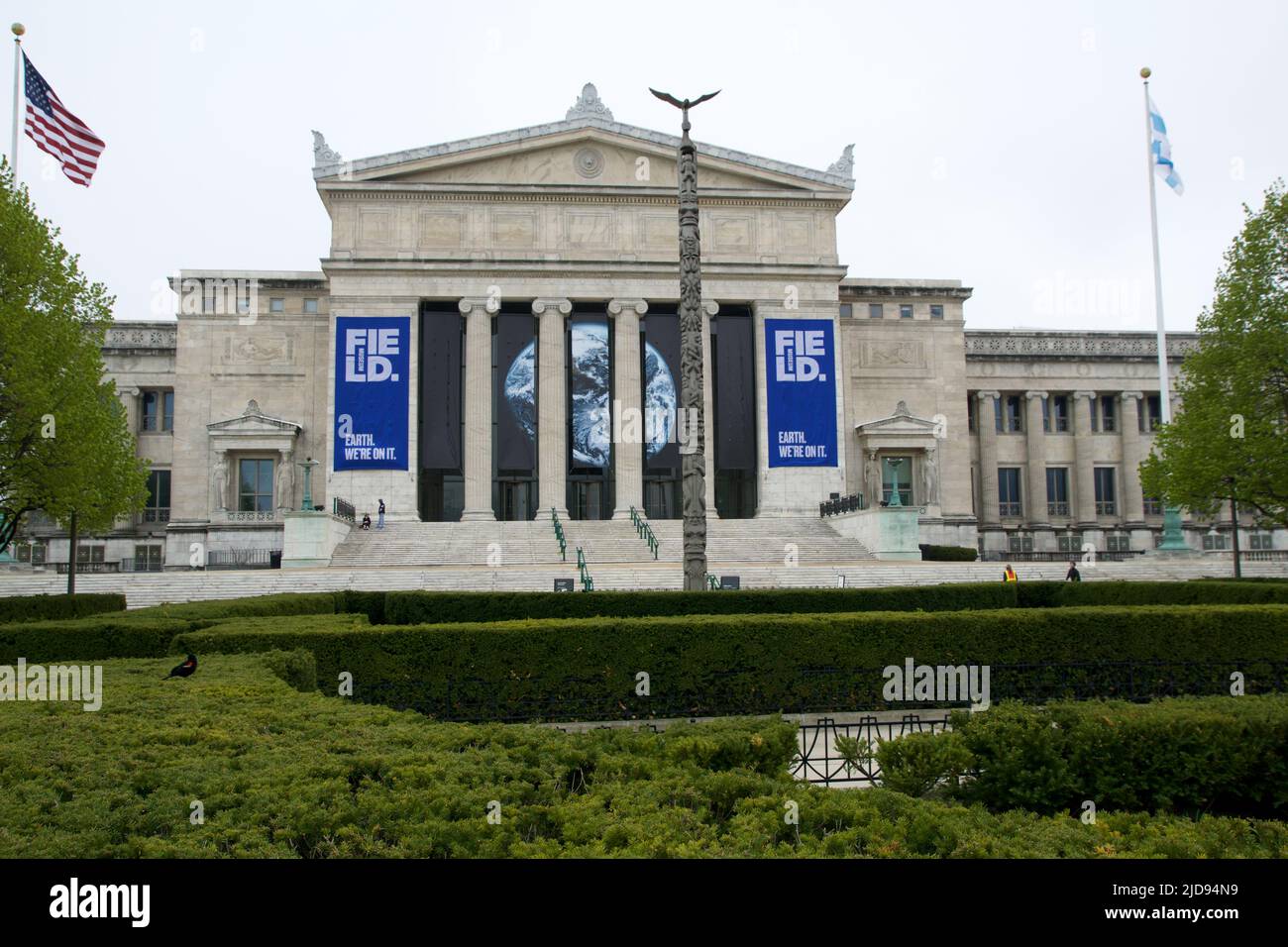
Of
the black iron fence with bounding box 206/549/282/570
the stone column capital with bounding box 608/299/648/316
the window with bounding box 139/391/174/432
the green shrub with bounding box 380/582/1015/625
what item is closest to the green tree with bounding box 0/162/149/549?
the green shrub with bounding box 380/582/1015/625

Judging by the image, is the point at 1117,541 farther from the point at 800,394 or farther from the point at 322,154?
Answer: the point at 322,154

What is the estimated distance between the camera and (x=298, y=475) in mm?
48625

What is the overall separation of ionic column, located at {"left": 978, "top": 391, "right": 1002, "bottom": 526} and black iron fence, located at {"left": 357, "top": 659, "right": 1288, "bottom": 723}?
4489 cm

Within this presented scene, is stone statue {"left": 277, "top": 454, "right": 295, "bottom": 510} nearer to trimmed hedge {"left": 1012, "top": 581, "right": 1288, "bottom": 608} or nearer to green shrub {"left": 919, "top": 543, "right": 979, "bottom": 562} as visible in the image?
green shrub {"left": 919, "top": 543, "right": 979, "bottom": 562}

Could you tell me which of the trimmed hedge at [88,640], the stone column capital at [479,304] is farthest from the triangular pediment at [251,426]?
the trimmed hedge at [88,640]

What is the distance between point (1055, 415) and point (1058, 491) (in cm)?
468

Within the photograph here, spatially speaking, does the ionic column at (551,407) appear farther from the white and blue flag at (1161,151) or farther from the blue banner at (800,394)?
the white and blue flag at (1161,151)

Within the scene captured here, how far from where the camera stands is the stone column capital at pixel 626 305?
4869 centimetres

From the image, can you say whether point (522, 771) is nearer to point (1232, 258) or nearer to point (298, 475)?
point (1232, 258)

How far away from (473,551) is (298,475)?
530 inches

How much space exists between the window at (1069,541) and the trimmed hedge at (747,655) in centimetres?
4362

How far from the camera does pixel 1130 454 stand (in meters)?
58.5

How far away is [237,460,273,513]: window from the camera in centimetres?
4888

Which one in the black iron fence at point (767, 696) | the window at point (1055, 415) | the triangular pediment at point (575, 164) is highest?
the triangular pediment at point (575, 164)
